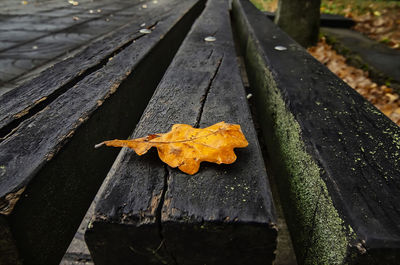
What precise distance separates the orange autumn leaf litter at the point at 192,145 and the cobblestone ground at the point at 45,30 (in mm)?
1914

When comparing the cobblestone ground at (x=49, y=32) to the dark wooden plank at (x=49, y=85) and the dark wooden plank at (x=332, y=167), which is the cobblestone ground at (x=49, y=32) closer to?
the dark wooden plank at (x=49, y=85)

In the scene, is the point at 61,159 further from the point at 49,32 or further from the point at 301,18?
the point at 301,18

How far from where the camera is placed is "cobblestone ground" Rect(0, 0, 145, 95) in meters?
2.50

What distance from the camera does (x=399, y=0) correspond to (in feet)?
21.0

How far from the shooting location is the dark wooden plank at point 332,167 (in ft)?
1.87

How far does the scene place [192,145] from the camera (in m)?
0.73

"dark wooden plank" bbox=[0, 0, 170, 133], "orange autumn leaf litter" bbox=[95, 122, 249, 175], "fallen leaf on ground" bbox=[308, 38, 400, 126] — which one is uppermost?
"dark wooden plank" bbox=[0, 0, 170, 133]

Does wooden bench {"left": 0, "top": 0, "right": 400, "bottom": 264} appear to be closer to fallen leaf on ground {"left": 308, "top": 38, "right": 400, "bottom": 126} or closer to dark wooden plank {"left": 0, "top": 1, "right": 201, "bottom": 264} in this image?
dark wooden plank {"left": 0, "top": 1, "right": 201, "bottom": 264}

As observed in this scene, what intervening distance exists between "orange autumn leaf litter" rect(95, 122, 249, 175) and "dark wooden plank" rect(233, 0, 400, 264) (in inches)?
10.3

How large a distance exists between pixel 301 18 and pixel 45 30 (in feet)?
13.1

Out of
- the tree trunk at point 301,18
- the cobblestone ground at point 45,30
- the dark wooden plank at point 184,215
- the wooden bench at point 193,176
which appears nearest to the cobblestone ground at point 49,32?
the cobblestone ground at point 45,30

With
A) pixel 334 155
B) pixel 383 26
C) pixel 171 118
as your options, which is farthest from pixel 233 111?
pixel 383 26

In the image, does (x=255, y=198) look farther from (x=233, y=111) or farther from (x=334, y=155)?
(x=233, y=111)

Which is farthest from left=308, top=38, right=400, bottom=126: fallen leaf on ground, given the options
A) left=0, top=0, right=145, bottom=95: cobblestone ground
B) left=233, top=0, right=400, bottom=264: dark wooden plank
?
left=0, top=0, right=145, bottom=95: cobblestone ground
